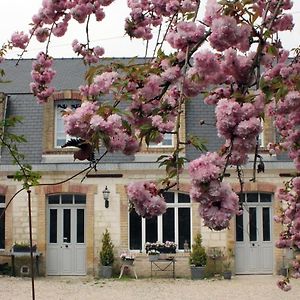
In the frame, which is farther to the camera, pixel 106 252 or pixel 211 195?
pixel 106 252

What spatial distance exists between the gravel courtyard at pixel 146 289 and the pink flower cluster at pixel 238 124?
1067cm

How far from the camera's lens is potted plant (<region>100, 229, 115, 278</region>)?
16344 mm

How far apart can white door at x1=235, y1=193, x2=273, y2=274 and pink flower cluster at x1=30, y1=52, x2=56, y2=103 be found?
37.6 feet

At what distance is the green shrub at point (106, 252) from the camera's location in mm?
16359

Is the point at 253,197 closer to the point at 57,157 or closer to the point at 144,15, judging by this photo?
the point at 57,157

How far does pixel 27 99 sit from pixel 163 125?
48.9 feet

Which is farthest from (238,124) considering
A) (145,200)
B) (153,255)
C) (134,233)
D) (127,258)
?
(134,233)

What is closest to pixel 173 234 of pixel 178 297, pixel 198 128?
pixel 198 128

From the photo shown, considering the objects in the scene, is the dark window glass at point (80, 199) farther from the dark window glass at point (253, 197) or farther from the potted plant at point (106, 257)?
the dark window glass at point (253, 197)

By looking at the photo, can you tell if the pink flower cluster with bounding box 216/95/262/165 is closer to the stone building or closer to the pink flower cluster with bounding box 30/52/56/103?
the pink flower cluster with bounding box 30/52/56/103

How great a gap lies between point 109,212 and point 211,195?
1436cm

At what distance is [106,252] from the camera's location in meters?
16.4

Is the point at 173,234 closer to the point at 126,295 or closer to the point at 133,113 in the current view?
the point at 126,295

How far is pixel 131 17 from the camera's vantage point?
462 cm
